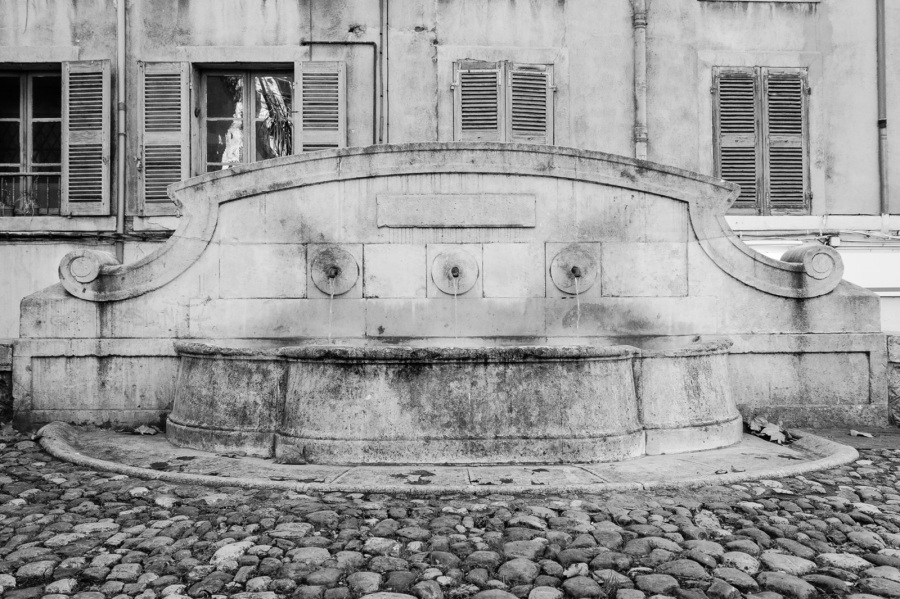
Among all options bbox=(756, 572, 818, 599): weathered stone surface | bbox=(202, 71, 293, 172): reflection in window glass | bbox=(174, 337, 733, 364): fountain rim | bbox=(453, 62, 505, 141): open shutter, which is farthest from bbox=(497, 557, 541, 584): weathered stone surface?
bbox=(202, 71, 293, 172): reflection in window glass

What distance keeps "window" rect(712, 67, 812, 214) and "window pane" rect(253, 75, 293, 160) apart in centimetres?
584

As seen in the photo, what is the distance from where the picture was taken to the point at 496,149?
Result: 5992 millimetres

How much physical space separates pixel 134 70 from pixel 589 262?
688cm

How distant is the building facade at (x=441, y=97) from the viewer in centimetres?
933

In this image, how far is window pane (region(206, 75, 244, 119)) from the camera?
9688 millimetres

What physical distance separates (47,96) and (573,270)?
8.03 metres

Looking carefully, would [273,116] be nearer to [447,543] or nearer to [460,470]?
[460,470]

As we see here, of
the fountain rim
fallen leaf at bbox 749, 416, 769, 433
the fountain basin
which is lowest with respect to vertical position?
fallen leaf at bbox 749, 416, 769, 433

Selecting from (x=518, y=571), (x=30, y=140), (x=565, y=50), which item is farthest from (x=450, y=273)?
(x=30, y=140)

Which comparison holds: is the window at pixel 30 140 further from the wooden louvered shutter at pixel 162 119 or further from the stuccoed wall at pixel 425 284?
the stuccoed wall at pixel 425 284

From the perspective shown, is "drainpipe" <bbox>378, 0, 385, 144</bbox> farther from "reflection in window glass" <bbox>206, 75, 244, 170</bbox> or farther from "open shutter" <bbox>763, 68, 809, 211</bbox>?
"open shutter" <bbox>763, 68, 809, 211</bbox>

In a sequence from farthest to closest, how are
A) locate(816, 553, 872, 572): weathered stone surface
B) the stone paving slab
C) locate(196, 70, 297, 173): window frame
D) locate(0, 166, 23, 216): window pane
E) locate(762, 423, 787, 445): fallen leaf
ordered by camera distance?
locate(0, 166, 23, 216): window pane
locate(196, 70, 297, 173): window frame
locate(762, 423, 787, 445): fallen leaf
the stone paving slab
locate(816, 553, 872, 572): weathered stone surface

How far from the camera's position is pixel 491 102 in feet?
30.9

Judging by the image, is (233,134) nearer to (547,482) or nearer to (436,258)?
(436,258)
